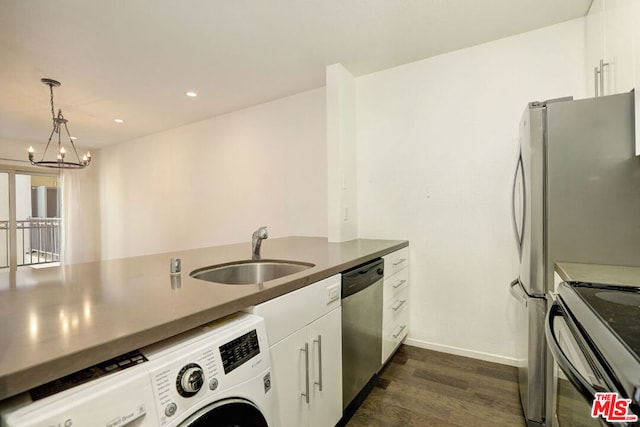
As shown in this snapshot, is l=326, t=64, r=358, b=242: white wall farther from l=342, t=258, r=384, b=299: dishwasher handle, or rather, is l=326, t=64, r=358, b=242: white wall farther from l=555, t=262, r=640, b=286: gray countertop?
l=555, t=262, r=640, b=286: gray countertop

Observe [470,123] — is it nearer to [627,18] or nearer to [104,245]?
[627,18]

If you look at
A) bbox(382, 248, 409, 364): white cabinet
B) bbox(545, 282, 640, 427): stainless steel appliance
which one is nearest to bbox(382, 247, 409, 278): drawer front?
bbox(382, 248, 409, 364): white cabinet

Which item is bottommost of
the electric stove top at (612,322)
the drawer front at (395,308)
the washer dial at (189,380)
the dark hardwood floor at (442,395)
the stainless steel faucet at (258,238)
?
the dark hardwood floor at (442,395)

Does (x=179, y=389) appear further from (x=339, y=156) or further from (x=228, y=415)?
(x=339, y=156)

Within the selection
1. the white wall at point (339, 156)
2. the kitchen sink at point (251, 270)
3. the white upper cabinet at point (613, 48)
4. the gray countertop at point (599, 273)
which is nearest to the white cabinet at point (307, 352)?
the kitchen sink at point (251, 270)

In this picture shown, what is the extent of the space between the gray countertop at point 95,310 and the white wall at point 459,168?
1.32m

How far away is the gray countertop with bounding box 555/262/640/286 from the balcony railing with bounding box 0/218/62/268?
23.9ft

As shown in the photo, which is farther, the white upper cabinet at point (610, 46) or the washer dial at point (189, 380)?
the white upper cabinet at point (610, 46)

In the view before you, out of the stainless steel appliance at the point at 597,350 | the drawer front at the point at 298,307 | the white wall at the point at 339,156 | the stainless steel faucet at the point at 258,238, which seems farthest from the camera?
the white wall at the point at 339,156

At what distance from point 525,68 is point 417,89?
0.77 meters

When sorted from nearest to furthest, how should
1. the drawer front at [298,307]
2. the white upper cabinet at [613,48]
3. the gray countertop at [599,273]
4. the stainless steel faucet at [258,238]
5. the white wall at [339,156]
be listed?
1. the drawer front at [298,307]
2. the gray countertop at [599,273]
3. the white upper cabinet at [613,48]
4. the stainless steel faucet at [258,238]
5. the white wall at [339,156]

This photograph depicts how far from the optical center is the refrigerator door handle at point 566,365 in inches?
24.5

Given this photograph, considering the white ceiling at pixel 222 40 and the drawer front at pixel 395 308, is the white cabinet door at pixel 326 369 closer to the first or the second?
the drawer front at pixel 395 308

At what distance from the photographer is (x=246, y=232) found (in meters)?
3.70
